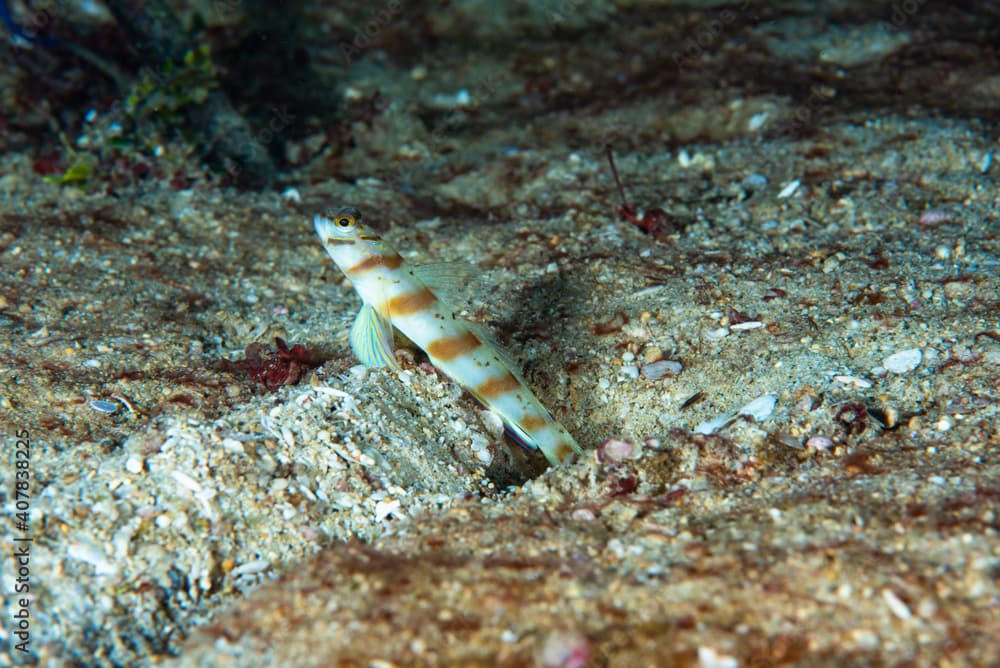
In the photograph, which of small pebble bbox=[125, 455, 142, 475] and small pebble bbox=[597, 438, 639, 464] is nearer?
small pebble bbox=[125, 455, 142, 475]

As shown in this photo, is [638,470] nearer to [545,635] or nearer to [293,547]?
[545,635]

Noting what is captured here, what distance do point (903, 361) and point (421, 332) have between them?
222 centimetres

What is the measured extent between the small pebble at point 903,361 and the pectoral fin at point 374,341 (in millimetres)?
2298

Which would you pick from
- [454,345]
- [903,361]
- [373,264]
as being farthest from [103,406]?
[903,361]

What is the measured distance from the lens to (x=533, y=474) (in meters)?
3.45

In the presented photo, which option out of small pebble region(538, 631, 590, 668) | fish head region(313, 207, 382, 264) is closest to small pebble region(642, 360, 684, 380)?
fish head region(313, 207, 382, 264)

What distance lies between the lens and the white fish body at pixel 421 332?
3.24 metres

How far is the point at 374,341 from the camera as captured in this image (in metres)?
3.30

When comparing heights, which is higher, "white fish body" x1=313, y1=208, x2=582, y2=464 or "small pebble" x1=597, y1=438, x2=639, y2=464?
"white fish body" x1=313, y1=208, x2=582, y2=464

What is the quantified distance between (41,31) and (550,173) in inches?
170

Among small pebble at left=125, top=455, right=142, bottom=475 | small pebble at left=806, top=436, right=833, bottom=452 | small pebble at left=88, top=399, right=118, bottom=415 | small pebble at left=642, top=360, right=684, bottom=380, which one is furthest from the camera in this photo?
small pebble at left=642, top=360, right=684, bottom=380

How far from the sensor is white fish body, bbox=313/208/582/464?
324 centimetres

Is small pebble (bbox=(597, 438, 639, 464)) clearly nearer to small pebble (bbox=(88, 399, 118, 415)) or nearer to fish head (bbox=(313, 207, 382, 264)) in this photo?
fish head (bbox=(313, 207, 382, 264))

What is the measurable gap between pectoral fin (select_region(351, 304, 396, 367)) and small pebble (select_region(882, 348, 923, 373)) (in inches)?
90.5
